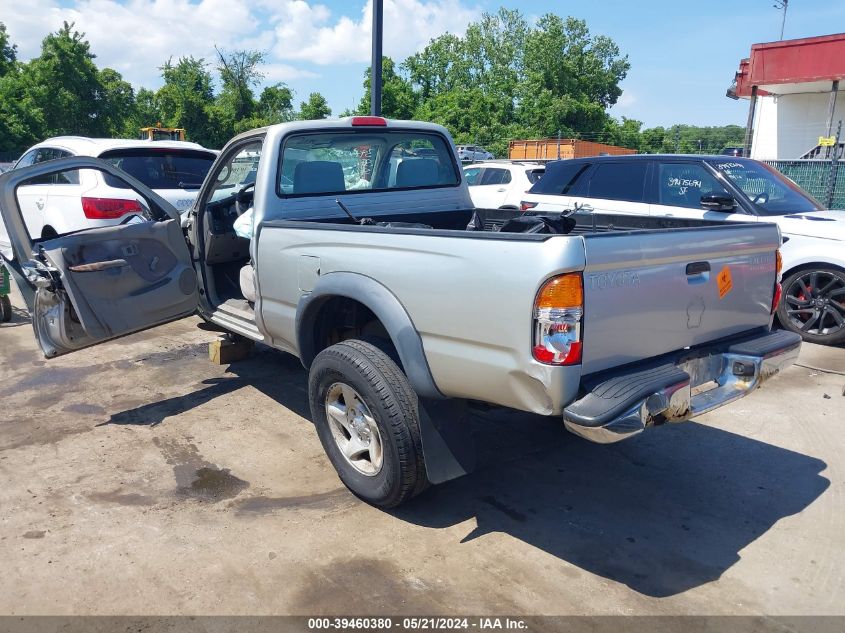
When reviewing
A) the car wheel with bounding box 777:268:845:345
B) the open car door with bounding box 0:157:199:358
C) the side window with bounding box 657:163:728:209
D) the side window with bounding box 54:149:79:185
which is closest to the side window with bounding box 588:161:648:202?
the side window with bounding box 657:163:728:209

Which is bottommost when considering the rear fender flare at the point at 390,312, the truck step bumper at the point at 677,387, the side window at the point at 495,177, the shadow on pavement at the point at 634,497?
the shadow on pavement at the point at 634,497

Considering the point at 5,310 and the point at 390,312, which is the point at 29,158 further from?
the point at 390,312

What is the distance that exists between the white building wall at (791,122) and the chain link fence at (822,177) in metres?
10.8

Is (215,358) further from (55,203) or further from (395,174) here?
(55,203)

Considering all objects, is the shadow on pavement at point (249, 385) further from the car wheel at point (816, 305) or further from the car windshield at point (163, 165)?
the car wheel at point (816, 305)

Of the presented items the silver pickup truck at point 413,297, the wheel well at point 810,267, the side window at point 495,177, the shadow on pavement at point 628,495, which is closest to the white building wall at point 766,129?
the side window at point 495,177

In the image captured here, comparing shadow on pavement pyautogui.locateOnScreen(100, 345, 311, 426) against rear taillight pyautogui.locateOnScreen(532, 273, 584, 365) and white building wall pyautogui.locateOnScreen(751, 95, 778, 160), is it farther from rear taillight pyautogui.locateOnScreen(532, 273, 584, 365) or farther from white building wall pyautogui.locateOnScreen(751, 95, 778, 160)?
white building wall pyautogui.locateOnScreen(751, 95, 778, 160)

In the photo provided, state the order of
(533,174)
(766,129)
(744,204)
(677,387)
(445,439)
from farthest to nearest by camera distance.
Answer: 1. (766,129)
2. (533,174)
3. (744,204)
4. (445,439)
5. (677,387)

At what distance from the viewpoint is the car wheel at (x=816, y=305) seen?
654 centimetres

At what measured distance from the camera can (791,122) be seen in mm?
23672

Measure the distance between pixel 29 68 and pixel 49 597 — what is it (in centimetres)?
4192

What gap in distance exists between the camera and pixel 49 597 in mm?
2789

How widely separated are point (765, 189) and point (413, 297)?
5.73m

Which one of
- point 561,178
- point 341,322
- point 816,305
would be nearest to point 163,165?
point 341,322
